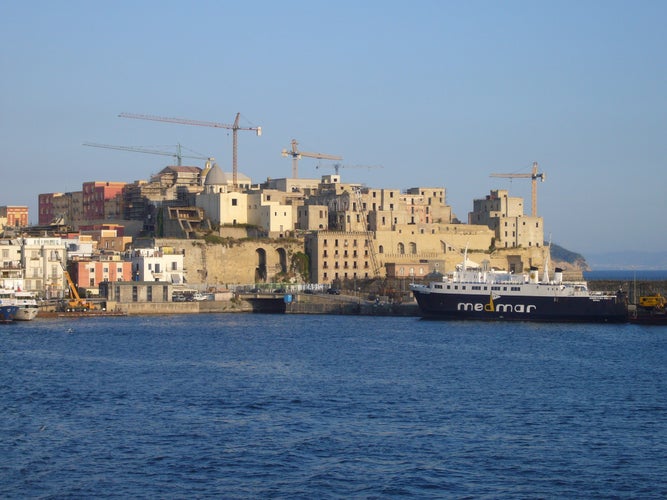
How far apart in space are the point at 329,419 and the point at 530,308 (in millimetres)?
47242

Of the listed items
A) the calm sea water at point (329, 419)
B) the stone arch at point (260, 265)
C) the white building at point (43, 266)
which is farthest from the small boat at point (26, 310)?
the stone arch at point (260, 265)

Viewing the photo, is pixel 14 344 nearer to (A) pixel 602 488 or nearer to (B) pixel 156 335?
(B) pixel 156 335

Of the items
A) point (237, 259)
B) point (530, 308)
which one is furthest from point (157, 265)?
point (530, 308)

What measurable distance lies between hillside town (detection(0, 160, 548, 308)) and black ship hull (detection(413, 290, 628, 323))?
825 inches

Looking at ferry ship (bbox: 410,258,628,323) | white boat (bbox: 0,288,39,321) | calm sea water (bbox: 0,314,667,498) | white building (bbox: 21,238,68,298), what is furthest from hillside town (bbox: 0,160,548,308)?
calm sea water (bbox: 0,314,667,498)

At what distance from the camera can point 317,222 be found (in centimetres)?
11331

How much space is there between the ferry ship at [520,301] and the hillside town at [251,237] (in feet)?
68.1

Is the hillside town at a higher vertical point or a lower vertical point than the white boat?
higher

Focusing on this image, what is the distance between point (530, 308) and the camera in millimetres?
84312

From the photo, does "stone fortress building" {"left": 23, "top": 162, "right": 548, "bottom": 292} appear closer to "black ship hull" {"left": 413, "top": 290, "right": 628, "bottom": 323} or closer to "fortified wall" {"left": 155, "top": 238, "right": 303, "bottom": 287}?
"fortified wall" {"left": 155, "top": 238, "right": 303, "bottom": 287}

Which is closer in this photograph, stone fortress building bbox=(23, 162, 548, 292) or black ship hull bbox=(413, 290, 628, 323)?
black ship hull bbox=(413, 290, 628, 323)

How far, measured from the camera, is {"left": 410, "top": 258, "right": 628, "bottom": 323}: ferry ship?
84125mm

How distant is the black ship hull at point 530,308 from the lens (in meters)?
84.1

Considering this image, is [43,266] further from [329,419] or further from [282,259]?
[329,419]
